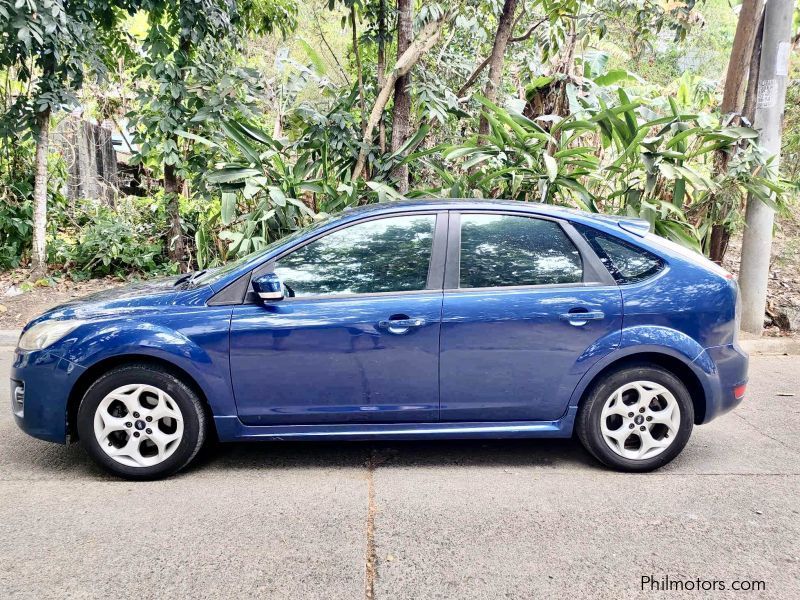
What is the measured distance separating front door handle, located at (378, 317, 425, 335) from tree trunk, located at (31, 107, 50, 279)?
678cm

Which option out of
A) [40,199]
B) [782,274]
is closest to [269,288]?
[40,199]

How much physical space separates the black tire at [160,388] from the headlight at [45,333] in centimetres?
34

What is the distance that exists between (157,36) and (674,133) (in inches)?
240

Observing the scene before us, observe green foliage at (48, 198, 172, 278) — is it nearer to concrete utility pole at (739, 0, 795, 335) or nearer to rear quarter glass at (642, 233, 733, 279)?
rear quarter glass at (642, 233, 733, 279)

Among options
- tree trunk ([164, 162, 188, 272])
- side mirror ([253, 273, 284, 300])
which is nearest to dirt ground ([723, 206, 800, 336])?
side mirror ([253, 273, 284, 300])

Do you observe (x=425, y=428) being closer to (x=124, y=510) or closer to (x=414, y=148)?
(x=124, y=510)

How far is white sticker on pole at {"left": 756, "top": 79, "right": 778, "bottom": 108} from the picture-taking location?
6.89 m

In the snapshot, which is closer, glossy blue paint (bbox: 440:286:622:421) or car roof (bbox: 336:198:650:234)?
glossy blue paint (bbox: 440:286:622:421)

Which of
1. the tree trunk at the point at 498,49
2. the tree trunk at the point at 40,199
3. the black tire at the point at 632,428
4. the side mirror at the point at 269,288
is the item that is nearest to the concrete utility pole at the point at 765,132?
the tree trunk at the point at 498,49

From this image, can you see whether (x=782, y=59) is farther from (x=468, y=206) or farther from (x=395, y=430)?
(x=395, y=430)

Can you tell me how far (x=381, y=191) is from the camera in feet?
24.7

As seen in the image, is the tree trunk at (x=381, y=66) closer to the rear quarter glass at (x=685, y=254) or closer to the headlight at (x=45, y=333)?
the rear quarter glass at (x=685, y=254)

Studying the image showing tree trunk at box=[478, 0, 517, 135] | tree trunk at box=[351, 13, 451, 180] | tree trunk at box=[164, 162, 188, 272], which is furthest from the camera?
tree trunk at box=[164, 162, 188, 272]

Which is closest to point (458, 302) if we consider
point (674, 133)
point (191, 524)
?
point (191, 524)
